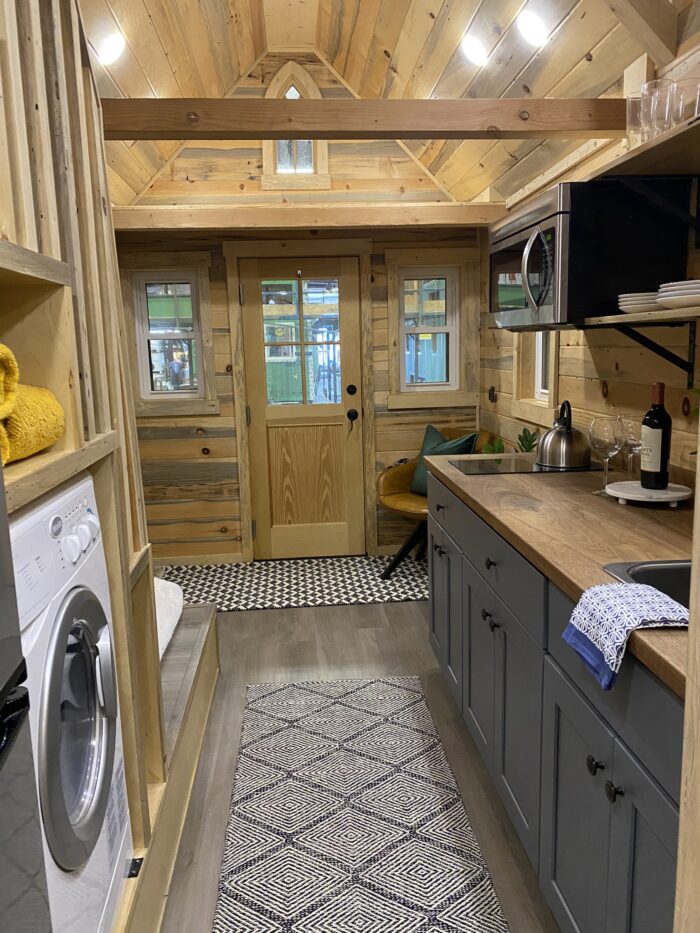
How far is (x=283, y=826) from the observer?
2.18 meters

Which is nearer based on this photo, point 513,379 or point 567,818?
point 567,818

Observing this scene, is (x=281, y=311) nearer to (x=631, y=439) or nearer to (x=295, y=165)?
(x=295, y=165)

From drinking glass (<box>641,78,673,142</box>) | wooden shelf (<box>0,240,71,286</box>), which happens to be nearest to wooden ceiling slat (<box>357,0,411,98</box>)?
drinking glass (<box>641,78,673,142</box>)

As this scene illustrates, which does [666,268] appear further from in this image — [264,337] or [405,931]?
[264,337]

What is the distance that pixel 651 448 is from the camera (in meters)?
2.10

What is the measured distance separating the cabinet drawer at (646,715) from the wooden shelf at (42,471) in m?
1.02

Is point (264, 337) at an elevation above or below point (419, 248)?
below

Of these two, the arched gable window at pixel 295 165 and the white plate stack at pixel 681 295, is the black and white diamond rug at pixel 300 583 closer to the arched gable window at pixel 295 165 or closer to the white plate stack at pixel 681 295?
the arched gable window at pixel 295 165

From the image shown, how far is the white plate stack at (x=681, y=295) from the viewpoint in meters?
1.55

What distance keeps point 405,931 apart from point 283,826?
0.53m

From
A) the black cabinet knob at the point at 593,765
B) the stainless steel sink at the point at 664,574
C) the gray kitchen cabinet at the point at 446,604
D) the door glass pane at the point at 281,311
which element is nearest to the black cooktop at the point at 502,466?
the gray kitchen cabinet at the point at 446,604

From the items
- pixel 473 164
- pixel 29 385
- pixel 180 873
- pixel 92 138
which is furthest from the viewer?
pixel 473 164

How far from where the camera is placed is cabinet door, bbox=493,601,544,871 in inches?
67.2

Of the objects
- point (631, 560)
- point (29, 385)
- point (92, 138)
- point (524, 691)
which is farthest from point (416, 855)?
point (92, 138)
